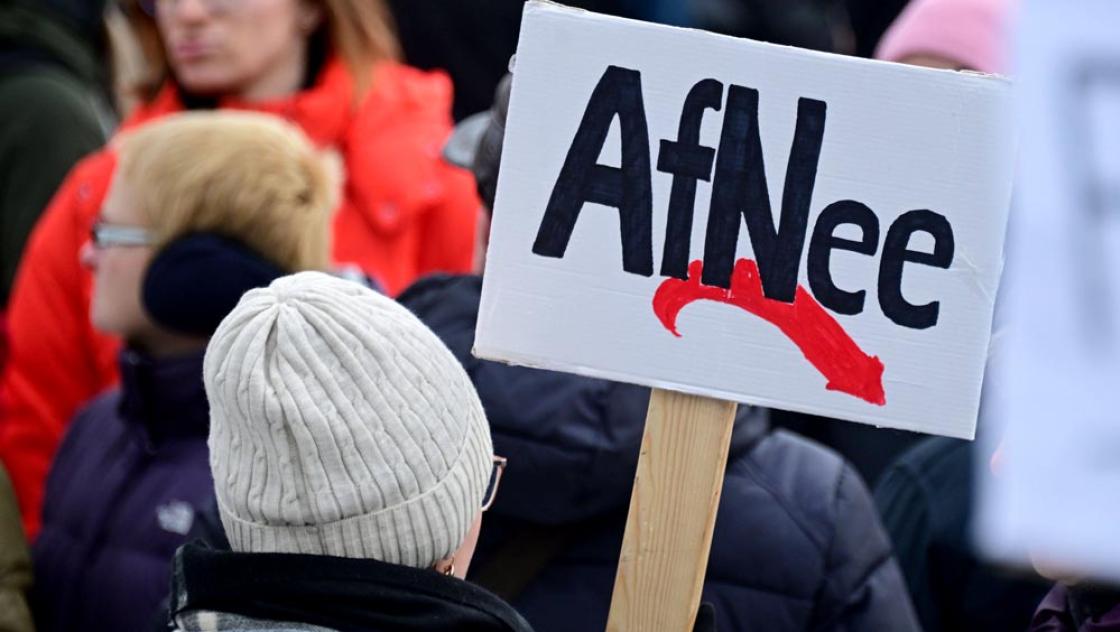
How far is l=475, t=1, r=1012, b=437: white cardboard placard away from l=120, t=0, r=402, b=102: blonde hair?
2074 mm

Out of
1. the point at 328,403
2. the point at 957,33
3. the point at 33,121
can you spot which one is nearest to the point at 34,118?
the point at 33,121

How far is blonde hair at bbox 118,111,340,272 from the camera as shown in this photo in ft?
9.46

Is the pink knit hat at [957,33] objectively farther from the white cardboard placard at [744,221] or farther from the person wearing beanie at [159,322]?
the white cardboard placard at [744,221]

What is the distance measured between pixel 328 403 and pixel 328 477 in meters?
0.08

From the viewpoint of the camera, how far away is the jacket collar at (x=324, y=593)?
1.60 m

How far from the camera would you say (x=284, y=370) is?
1.64 metres

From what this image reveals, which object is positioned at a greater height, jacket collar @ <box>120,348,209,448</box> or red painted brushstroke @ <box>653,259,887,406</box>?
red painted brushstroke @ <box>653,259,887,406</box>

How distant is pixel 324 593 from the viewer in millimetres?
1603

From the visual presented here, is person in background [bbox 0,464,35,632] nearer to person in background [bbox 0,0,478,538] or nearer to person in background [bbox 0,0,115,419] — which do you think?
person in background [bbox 0,0,478,538]

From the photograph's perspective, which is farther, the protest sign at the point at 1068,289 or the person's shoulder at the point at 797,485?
the person's shoulder at the point at 797,485

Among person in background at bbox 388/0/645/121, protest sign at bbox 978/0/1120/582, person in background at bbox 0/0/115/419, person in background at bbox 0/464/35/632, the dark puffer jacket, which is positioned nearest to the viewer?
protest sign at bbox 978/0/1120/582

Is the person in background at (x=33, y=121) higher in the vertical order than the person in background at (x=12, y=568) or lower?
higher

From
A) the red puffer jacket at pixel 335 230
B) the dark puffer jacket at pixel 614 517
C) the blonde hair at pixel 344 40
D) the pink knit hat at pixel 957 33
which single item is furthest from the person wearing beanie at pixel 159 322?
the pink knit hat at pixel 957 33

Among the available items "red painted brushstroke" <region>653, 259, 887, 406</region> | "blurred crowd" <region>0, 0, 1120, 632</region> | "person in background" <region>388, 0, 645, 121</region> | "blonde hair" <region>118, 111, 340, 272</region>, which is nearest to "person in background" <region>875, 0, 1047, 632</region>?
"blurred crowd" <region>0, 0, 1120, 632</region>
